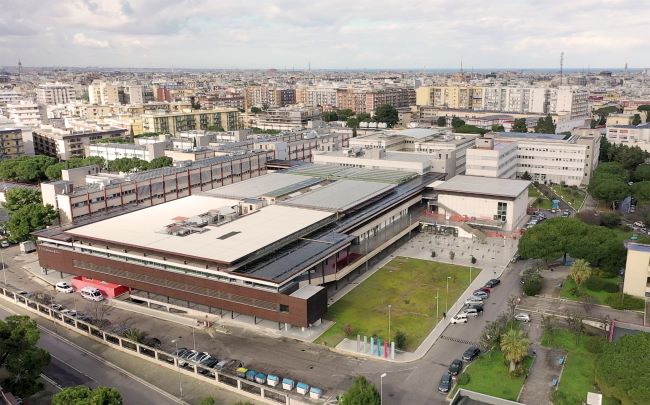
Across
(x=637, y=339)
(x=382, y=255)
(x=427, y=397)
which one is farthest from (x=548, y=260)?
(x=427, y=397)

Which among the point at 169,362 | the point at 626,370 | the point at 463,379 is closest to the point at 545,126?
the point at 463,379

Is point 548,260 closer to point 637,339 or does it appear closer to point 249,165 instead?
point 637,339

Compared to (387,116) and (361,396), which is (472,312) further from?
(387,116)

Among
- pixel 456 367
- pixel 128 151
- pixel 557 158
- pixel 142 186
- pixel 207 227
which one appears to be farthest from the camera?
pixel 128 151

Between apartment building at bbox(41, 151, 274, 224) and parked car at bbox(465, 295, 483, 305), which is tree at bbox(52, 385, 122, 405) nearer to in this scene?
parked car at bbox(465, 295, 483, 305)

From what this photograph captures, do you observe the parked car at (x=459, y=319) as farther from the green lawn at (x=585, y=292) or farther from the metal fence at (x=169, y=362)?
the metal fence at (x=169, y=362)

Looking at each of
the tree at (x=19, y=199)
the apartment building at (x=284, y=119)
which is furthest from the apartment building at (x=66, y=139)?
the apartment building at (x=284, y=119)
